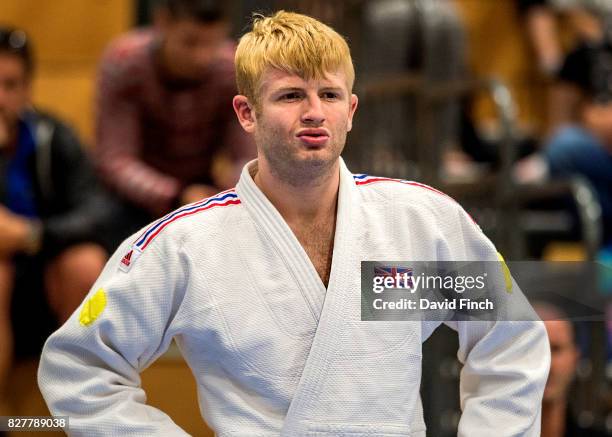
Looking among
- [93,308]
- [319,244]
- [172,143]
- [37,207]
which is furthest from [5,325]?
[319,244]

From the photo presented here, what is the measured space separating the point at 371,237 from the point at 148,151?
5.77 ft

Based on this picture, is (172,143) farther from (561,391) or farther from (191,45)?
(561,391)

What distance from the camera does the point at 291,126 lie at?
1896 millimetres

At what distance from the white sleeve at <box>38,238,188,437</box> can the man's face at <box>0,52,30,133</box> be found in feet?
4.88

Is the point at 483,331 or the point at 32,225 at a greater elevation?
the point at 32,225

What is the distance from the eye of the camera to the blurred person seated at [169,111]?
11.4 feet

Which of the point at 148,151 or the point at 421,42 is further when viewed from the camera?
the point at 421,42

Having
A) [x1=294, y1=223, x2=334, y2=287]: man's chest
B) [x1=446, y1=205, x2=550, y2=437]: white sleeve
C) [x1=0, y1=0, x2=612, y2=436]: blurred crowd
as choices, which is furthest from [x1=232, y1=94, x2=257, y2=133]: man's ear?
[x1=0, y1=0, x2=612, y2=436]: blurred crowd

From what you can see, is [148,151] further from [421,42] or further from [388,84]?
[421,42]

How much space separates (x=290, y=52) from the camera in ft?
6.20

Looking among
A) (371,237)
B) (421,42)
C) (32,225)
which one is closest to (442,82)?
(421,42)

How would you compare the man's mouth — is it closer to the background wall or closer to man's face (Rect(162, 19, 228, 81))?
man's face (Rect(162, 19, 228, 81))

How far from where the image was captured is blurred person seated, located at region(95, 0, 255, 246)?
3.49 meters
